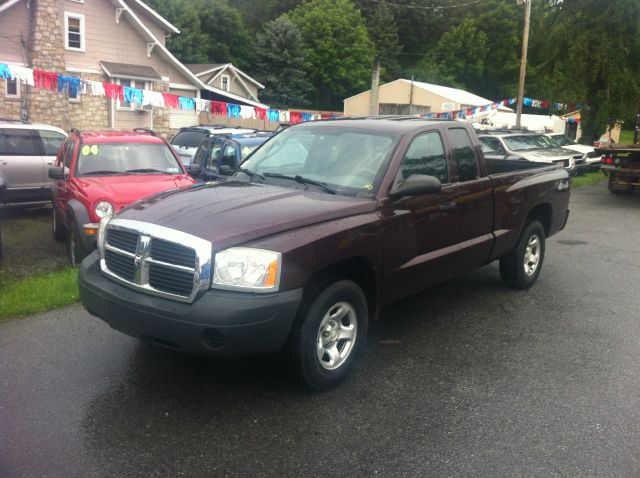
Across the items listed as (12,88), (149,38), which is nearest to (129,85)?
(149,38)

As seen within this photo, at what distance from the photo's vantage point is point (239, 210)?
4184 millimetres

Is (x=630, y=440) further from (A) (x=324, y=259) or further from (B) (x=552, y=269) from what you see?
(B) (x=552, y=269)

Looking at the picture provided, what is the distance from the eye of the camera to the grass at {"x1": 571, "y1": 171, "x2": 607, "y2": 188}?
19.4 meters

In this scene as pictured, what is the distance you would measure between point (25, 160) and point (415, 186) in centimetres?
921

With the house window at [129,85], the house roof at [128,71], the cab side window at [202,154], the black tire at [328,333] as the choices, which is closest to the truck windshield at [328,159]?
the black tire at [328,333]

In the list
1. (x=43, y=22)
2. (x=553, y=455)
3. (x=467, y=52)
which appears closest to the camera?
(x=553, y=455)

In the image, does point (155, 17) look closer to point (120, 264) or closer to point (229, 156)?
point (229, 156)

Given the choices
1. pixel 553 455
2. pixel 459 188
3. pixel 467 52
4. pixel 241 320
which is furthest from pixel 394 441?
pixel 467 52

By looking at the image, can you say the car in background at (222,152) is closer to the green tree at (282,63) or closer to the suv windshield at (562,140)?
the suv windshield at (562,140)

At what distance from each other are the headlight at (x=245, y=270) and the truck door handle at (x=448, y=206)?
2019 mm

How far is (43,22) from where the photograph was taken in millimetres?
25891

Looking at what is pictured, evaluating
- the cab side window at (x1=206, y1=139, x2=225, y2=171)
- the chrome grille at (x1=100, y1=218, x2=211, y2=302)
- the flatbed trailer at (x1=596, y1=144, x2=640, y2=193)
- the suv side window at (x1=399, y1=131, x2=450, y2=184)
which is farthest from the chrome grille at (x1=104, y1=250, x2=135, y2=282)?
the flatbed trailer at (x1=596, y1=144, x2=640, y2=193)

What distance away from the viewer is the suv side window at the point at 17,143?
11305 mm

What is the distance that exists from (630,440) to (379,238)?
2.07 m
